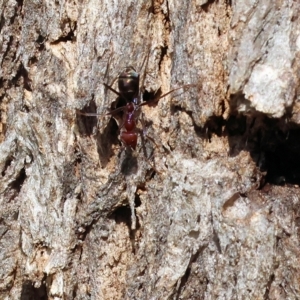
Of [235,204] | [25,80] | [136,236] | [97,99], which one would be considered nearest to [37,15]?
[25,80]

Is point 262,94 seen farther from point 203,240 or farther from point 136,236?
point 136,236

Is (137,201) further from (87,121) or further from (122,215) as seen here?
(87,121)

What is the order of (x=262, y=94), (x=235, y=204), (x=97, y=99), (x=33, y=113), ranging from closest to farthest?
1. (x=262, y=94)
2. (x=235, y=204)
3. (x=97, y=99)
4. (x=33, y=113)

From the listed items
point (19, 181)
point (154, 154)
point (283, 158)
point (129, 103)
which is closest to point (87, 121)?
point (129, 103)

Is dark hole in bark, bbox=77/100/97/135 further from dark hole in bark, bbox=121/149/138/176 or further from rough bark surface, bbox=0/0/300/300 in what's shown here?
dark hole in bark, bbox=121/149/138/176

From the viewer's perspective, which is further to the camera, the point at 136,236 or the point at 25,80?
the point at 25,80

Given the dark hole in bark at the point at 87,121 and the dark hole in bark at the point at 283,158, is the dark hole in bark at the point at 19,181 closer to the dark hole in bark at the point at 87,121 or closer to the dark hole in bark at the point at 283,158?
the dark hole in bark at the point at 87,121

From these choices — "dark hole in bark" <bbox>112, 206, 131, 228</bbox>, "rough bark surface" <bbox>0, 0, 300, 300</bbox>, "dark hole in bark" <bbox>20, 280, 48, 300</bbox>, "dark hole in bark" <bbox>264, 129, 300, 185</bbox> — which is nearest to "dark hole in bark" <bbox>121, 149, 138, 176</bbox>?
"rough bark surface" <bbox>0, 0, 300, 300</bbox>

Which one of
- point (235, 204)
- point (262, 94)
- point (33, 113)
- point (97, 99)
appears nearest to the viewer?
point (262, 94)
